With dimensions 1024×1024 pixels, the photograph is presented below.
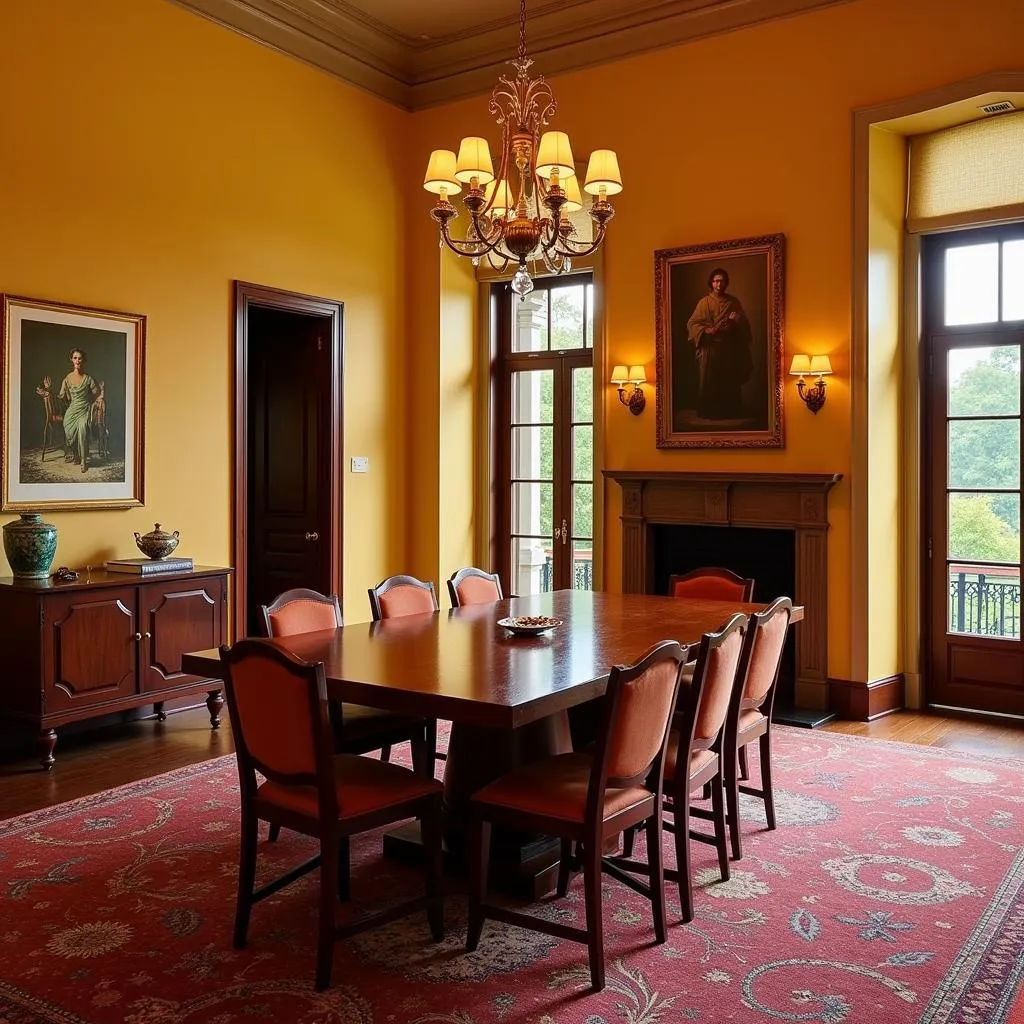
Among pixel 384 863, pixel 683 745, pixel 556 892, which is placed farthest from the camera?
pixel 384 863

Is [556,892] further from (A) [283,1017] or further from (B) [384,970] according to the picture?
(A) [283,1017]

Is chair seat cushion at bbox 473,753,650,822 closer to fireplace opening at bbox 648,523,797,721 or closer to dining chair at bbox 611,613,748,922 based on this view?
dining chair at bbox 611,613,748,922

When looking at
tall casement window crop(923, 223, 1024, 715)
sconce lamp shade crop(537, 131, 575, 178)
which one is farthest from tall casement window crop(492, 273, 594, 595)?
sconce lamp shade crop(537, 131, 575, 178)

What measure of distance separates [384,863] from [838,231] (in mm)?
4263

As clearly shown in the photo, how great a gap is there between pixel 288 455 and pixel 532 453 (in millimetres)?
1800

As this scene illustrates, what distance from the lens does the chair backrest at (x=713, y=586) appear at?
5109 mm

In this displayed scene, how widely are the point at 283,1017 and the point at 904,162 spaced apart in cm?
563

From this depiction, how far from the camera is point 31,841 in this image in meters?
3.86

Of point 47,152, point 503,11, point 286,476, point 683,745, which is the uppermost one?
point 503,11

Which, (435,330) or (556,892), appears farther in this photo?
(435,330)

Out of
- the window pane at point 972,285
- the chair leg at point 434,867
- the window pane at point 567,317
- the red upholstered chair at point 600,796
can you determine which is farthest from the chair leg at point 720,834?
the window pane at point 567,317

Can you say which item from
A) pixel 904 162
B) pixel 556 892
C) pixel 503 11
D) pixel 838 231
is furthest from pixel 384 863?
pixel 503 11

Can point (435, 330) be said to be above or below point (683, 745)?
above

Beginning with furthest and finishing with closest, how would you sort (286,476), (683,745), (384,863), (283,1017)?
(286,476) < (384,863) < (683,745) < (283,1017)
